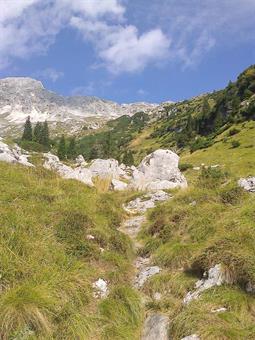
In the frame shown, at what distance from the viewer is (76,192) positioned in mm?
16188

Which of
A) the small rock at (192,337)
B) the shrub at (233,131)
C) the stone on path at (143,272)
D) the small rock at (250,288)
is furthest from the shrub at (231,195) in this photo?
the shrub at (233,131)

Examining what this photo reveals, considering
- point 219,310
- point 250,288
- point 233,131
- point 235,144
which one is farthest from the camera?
point 233,131

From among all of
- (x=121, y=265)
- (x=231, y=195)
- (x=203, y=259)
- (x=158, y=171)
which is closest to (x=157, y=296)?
(x=203, y=259)

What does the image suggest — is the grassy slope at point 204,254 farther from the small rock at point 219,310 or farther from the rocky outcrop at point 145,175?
the rocky outcrop at point 145,175

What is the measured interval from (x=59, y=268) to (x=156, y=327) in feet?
8.94

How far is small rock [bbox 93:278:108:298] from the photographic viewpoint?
10016 millimetres

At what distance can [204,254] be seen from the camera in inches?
418

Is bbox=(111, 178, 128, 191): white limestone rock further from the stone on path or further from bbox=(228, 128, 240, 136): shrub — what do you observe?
bbox=(228, 128, 240, 136): shrub

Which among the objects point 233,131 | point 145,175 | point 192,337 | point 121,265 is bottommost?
point 192,337

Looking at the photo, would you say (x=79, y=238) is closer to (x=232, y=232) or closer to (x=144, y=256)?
(x=144, y=256)

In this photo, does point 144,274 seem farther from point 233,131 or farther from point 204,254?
point 233,131

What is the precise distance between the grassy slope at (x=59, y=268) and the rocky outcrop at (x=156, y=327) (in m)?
0.23

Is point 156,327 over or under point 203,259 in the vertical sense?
under

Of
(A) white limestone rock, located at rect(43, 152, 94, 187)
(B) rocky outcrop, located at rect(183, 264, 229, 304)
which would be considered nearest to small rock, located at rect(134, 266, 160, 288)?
(B) rocky outcrop, located at rect(183, 264, 229, 304)
